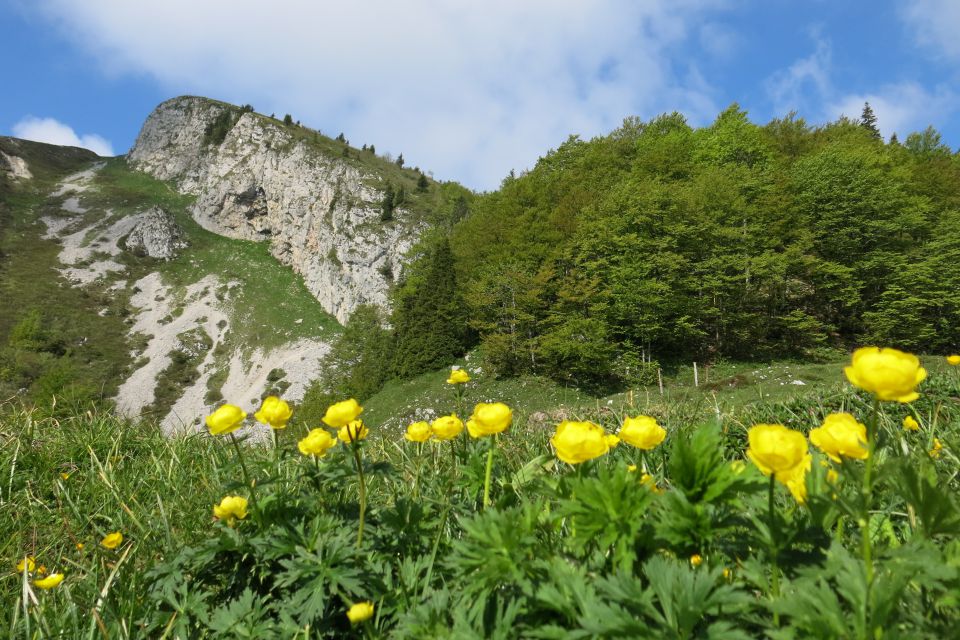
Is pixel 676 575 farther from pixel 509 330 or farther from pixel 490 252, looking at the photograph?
pixel 490 252

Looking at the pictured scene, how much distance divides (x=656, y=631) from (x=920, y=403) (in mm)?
5261

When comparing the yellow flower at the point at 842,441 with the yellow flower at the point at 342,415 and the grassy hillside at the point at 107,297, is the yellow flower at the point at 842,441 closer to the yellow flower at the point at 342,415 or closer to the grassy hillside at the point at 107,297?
the yellow flower at the point at 342,415

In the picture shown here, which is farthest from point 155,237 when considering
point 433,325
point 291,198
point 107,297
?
point 433,325

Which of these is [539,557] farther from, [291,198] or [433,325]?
[291,198]

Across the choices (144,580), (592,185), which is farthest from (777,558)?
(592,185)

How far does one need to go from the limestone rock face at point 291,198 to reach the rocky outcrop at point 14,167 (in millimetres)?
15088

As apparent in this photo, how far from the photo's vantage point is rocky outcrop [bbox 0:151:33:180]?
66.4 meters

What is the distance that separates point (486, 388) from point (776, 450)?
2111 cm

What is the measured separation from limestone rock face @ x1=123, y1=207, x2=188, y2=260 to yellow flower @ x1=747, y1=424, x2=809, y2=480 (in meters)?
71.8

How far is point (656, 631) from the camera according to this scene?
90cm

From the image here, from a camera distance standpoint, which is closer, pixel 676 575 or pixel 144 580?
pixel 676 575

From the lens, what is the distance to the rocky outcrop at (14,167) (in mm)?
66438

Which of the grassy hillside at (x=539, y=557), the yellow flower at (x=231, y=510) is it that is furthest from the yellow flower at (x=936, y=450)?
the yellow flower at (x=231, y=510)

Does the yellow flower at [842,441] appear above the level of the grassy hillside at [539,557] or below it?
above
